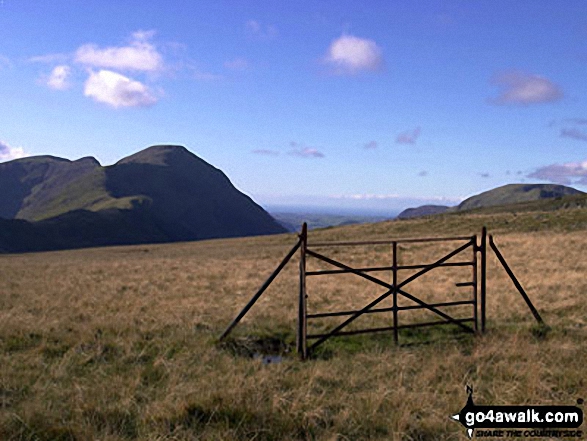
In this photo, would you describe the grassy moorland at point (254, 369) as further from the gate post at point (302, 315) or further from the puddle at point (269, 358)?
the gate post at point (302, 315)

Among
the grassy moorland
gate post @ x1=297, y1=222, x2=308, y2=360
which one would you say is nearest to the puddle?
the grassy moorland

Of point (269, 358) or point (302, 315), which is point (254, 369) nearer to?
point (269, 358)

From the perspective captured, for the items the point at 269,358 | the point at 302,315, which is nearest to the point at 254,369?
the point at 269,358

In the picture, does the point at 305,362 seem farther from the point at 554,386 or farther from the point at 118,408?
the point at 554,386

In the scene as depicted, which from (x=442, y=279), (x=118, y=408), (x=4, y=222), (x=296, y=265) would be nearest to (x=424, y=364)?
(x=118, y=408)

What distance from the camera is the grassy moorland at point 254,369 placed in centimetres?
582

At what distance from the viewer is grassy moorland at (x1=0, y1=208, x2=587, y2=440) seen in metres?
5.82

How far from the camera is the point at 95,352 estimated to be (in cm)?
892

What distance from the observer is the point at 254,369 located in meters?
8.05

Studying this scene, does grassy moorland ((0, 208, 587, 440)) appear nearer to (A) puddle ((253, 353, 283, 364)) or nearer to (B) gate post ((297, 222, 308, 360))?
(A) puddle ((253, 353, 283, 364))

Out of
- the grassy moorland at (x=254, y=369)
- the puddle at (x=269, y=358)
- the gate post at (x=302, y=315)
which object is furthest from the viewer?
the gate post at (x=302, y=315)

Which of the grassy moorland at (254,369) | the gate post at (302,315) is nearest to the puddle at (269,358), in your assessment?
the grassy moorland at (254,369)

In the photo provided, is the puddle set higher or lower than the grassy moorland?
lower

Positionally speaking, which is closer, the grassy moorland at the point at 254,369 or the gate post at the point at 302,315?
the grassy moorland at the point at 254,369
